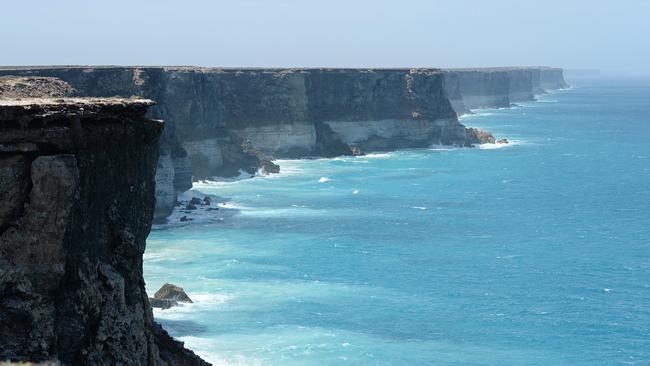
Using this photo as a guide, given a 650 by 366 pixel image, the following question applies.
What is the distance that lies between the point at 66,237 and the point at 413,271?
4436 cm

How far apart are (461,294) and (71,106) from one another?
130 feet

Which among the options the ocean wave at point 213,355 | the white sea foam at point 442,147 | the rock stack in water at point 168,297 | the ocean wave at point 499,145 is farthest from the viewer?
the ocean wave at point 499,145

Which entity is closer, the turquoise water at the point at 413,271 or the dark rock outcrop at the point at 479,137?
the turquoise water at the point at 413,271

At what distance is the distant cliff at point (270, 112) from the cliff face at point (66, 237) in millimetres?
57048

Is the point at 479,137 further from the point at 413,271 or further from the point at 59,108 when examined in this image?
the point at 59,108

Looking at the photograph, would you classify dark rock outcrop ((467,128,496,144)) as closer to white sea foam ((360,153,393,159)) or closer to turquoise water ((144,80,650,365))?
white sea foam ((360,153,393,159))

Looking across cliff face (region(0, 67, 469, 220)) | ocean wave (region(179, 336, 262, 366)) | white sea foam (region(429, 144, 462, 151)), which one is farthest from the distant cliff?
ocean wave (region(179, 336, 262, 366))

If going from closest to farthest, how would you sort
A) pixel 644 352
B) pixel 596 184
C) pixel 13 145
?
1. pixel 13 145
2. pixel 644 352
3. pixel 596 184

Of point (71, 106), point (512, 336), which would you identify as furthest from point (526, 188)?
point (71, 106)

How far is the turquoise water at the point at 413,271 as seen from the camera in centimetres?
4897

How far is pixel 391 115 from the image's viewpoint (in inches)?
5812

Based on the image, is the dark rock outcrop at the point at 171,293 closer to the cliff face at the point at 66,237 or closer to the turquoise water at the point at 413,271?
the turquoise water at the point at 413,271

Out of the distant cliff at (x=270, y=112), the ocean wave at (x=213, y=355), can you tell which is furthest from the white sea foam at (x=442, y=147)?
the ocean wave at (x=213, y=355)

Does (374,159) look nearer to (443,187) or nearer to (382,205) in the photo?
(443,187)
